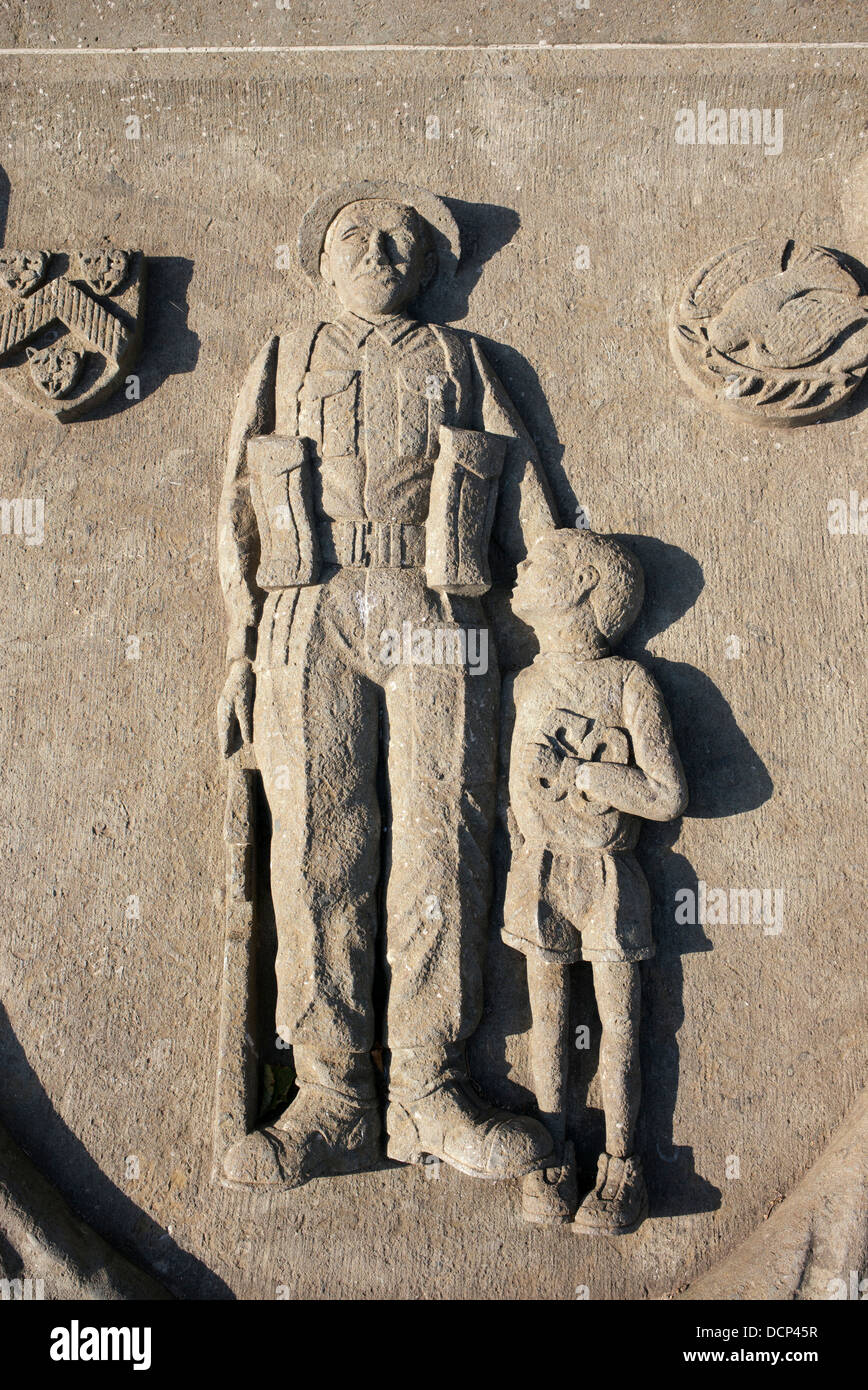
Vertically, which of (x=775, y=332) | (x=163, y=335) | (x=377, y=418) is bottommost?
(x=377, y=418)

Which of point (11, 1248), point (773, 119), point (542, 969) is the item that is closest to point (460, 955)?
point (542, 969)

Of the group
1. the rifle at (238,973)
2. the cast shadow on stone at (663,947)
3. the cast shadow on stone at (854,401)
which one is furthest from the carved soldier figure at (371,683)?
the cast shadow on stone at (854,401)

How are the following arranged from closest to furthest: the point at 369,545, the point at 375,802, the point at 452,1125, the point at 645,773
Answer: the point at 452,1125 < the point at 645,773 < the point at 375,802 < the point at 369,545

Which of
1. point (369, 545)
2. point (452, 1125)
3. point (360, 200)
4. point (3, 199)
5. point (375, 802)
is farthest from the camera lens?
point (3, 199)

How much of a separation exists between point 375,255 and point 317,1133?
3.49 meters

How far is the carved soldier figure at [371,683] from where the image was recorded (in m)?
3.86

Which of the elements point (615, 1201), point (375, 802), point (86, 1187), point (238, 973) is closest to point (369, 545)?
point (375, 802)

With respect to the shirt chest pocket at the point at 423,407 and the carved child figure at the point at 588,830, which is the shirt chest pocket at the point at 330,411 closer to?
the shirt chest pocket at the point at 423,407

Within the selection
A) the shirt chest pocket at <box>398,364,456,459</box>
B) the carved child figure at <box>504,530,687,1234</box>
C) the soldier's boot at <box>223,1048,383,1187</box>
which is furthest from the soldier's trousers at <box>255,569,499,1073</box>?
the shirt chest pocket at <box>398,364,456,459</box>

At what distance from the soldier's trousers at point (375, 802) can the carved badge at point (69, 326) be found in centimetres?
138

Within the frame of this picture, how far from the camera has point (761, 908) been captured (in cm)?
424

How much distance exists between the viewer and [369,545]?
13.7 feet

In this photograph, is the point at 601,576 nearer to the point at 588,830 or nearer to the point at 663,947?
the point at 588,830

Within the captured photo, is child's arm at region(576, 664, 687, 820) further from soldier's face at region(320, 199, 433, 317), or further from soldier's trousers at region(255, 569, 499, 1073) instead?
soldier's face at region(320, 199, 433, 317)
